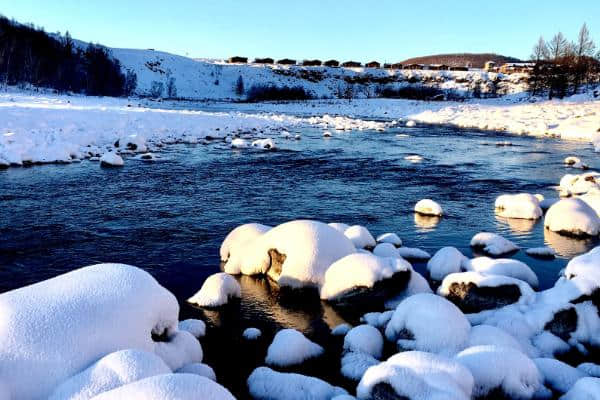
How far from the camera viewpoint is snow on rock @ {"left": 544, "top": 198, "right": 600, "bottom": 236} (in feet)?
33.7

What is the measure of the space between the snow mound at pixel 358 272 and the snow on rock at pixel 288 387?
83.1 inches

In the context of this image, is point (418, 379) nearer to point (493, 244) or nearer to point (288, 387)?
point (288, 387)

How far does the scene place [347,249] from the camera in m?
7.73

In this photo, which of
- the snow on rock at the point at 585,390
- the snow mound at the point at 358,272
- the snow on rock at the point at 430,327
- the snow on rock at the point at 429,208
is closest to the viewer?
the snow on rock at the point at 585,390

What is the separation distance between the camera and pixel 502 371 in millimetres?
4629

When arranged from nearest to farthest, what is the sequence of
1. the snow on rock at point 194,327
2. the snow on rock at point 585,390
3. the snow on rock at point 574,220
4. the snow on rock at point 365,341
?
the snow on rock at point 585,390
the snow on rock at point 365,341
the snow on rock at point 194,327
the snow on rock at point 574,220

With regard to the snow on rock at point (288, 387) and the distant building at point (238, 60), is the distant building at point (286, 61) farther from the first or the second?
the snow on rock at point (288, 387)

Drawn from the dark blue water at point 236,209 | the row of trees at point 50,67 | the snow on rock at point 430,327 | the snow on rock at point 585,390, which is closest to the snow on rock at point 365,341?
the snow on rock at point 430,327

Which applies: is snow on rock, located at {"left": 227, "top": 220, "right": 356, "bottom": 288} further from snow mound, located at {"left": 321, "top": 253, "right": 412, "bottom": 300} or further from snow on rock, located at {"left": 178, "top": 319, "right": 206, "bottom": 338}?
snow on rock, located at {"left": 178, "top": 319, "right": 206, "bottom": 338}

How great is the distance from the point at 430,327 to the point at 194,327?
2.74m

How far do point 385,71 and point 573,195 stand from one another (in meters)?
112

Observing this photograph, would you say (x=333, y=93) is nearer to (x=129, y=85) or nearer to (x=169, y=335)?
(x=129, y=85)

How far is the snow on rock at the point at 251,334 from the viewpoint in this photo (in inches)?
236

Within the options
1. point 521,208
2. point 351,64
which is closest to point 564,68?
point 521,208
